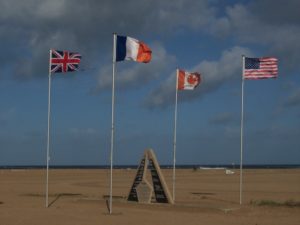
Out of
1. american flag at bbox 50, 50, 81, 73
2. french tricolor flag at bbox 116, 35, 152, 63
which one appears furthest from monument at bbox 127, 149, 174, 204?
french tricolor flag at bbox 116, 35, 152, 63

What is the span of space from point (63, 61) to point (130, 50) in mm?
3441

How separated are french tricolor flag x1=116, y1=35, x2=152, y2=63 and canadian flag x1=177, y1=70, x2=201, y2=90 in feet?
Result: 19.7

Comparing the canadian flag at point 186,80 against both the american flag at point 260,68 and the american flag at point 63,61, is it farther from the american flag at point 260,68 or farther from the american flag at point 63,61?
the american flag at point 63,61

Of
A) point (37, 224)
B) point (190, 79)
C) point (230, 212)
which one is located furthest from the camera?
point (190, 79)

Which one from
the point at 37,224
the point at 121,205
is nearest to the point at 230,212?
the point at 121,205

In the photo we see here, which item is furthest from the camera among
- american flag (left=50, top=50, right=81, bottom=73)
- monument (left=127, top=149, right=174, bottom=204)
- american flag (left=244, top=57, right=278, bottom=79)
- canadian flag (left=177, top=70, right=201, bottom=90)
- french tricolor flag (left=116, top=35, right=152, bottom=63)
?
canadian flag (left=177, top=70, right=201, bottom=90)

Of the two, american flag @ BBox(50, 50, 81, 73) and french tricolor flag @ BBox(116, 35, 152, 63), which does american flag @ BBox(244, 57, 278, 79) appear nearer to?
french tricolor flag @ BBox(116, 35, 152, 63)

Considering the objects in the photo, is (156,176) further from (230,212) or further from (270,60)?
(270,60)

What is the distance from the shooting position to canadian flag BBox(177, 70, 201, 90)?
28.6 meters

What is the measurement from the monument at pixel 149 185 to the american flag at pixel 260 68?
5.47 metres

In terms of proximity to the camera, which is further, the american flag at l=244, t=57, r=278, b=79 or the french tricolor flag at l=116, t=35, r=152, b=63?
the american flag at l=244, t=57, r=278, b=79

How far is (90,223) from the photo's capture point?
1977 centimetres

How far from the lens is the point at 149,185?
89.1 feet

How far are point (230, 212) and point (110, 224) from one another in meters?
6.18
